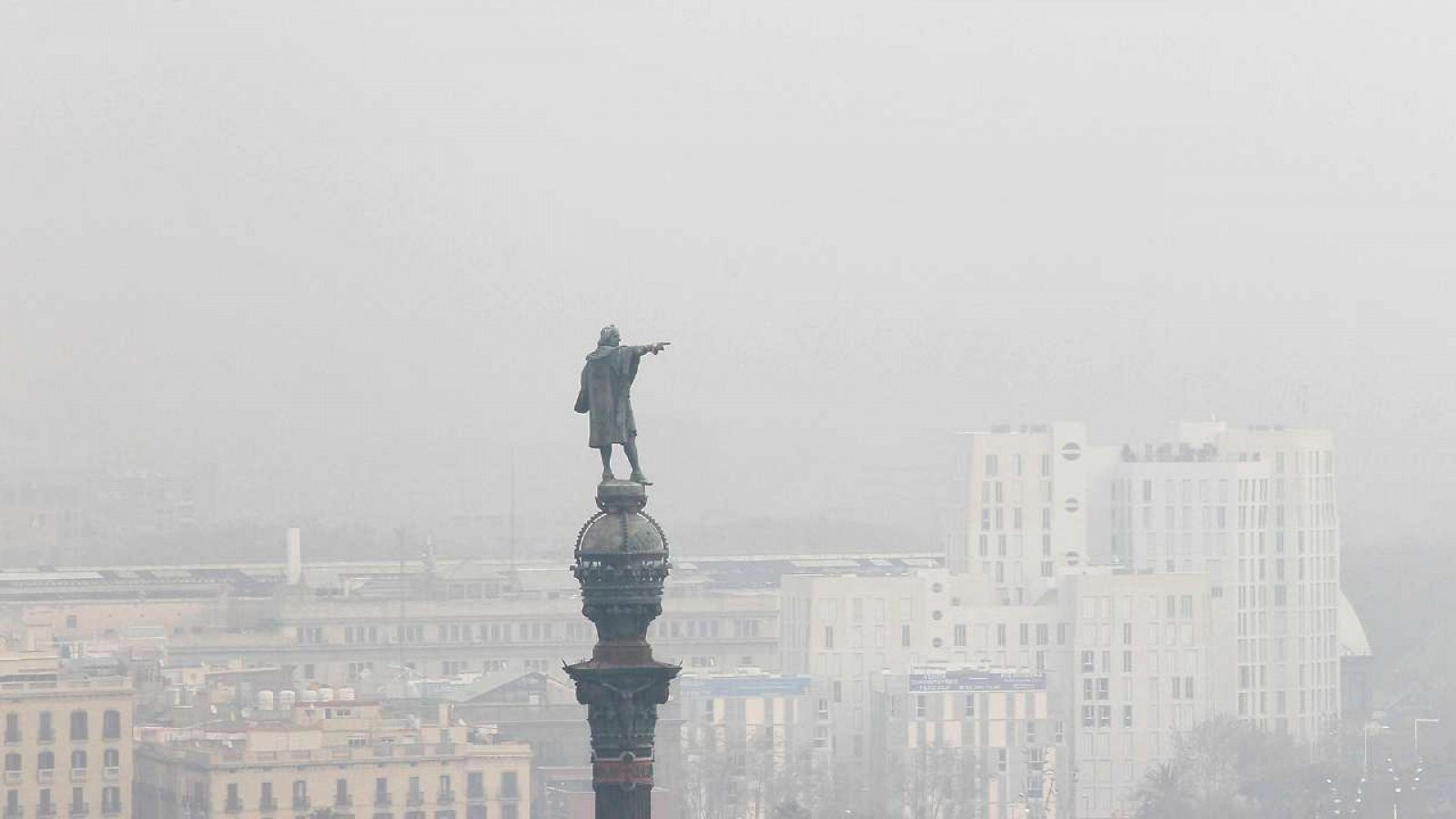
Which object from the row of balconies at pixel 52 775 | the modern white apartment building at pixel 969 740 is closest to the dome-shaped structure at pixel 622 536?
the row of balconies at pixel 52 775

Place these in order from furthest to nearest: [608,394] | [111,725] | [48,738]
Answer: [111,725] → [48,738] → [608,394]

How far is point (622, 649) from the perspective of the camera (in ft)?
99.9

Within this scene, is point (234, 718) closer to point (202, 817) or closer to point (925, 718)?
point (202, 817)

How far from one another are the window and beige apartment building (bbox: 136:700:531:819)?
2.90 ft

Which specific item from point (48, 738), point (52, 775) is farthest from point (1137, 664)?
point (52, 775)

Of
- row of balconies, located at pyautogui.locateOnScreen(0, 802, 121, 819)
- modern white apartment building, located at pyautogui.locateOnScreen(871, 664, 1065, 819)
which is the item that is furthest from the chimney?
row of balconies, located at pyautogui.locateOnScreen(0, 802, 121, 819)

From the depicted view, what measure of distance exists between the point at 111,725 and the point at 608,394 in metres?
97.2

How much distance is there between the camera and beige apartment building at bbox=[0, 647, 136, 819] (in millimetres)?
124562

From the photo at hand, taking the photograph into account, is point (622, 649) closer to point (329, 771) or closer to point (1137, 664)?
point (329, 771)

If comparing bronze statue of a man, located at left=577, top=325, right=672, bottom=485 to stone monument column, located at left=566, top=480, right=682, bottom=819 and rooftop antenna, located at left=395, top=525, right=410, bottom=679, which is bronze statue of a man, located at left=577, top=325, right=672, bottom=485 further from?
rooftop antenna, located at left=395, top=525, right=410, bottom=679

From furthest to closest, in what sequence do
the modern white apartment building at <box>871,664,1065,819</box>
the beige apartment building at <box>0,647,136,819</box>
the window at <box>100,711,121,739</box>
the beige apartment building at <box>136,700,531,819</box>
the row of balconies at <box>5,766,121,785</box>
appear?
the modern white apartment building at <box>871,664,1065,819</box>, the window at <box>100,711,121,739</box>, the beige apartment building at <box>136,700,531,819</box>, the row of balconies at <box>5,766,121,785</box>, the beige apartment building at <box>0,647,136,819</box>

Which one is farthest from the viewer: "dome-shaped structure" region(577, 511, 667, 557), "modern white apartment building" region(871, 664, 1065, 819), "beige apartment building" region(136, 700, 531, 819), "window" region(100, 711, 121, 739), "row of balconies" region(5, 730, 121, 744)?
"modern white apartment building" region(871, 664, 1065, 819)

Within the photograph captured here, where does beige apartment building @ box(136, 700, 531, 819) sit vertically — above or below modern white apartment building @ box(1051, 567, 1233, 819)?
below

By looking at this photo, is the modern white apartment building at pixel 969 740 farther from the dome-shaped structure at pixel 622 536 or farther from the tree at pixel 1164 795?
the dome-shaped structure at pixel 622 536
